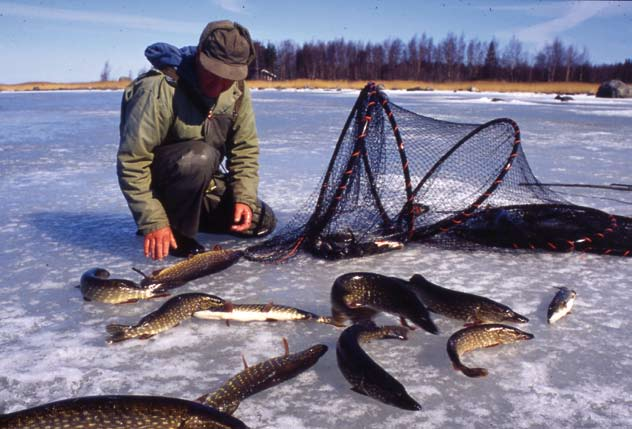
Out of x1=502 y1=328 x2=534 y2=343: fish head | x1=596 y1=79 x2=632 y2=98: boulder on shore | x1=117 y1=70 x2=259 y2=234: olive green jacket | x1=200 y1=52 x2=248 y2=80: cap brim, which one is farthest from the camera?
x1=596 y1=79 x2=632 y2=98: boulder on shore

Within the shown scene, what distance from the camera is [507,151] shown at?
5.13 metres

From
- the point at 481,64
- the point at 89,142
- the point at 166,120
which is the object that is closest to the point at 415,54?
the point at 481,64

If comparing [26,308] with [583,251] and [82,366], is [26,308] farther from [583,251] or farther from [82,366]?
[583,251]

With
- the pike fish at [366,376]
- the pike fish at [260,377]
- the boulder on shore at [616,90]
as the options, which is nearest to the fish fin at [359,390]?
the pike fish at [366,376]

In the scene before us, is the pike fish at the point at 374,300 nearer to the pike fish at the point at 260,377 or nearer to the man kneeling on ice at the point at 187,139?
the pike fish at the point at 260,377

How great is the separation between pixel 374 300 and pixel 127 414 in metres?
1.50

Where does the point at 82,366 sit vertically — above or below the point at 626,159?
below

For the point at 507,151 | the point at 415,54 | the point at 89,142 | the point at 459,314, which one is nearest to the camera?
the point at 459,314

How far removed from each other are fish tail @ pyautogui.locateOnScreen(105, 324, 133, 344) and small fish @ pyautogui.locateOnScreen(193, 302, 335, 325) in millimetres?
434

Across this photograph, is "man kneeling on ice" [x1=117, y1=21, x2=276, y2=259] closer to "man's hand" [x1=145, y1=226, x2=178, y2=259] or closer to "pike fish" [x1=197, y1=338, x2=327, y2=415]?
"man's hand" [x1=145, y1=226, x2=178, y2=259]

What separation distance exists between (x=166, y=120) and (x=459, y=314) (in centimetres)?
235

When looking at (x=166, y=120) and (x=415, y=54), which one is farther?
(x=415, y=54)

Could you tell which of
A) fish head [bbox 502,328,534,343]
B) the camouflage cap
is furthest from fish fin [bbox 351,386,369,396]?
the camouflage cap

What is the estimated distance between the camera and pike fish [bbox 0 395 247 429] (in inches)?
69.9
